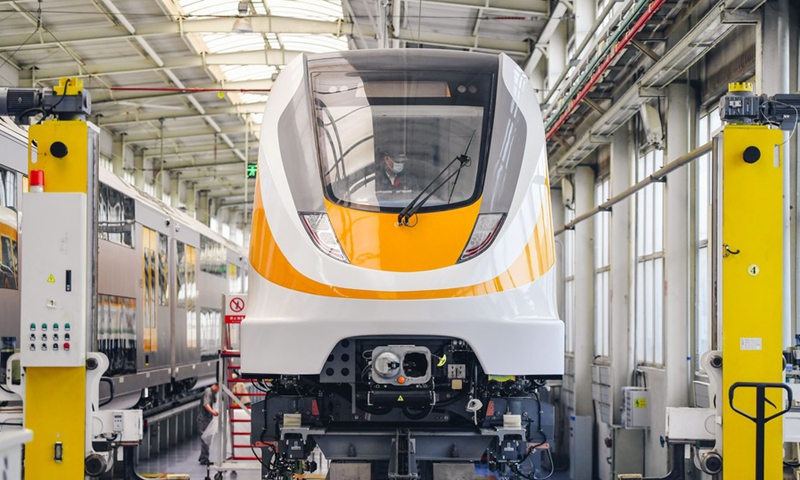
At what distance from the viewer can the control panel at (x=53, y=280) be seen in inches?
257

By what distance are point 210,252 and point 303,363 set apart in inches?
537

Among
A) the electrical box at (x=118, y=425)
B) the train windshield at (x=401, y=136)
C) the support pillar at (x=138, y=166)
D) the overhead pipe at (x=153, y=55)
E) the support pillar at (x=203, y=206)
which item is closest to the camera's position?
the train windshield at (x=401, y=136)

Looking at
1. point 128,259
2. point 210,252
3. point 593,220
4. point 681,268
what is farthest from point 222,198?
point 681,268

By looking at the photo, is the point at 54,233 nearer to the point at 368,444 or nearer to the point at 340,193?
the point at 340,193

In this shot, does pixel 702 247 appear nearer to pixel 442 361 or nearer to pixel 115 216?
pixel 442 361

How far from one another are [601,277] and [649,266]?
9.68 ft

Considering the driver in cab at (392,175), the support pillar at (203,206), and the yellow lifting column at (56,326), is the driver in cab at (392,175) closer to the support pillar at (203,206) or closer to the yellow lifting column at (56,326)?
the yellow lifting column at (56,326)

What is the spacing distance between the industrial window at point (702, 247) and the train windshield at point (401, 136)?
226 inches

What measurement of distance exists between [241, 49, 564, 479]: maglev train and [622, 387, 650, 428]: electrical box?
755 cm

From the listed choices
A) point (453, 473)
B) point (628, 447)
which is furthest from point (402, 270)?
point (628, 447)

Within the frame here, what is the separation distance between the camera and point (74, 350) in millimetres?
6527

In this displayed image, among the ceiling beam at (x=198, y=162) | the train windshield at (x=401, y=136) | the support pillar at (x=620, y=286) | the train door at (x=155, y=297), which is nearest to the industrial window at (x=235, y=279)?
the train door at (x=155, y=297)

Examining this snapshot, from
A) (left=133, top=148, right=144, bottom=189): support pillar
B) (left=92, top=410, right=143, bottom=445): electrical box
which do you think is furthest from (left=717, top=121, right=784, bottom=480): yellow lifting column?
(left=133, top=148, right=144, bottom=189): support pillar

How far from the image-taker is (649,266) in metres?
14.6
